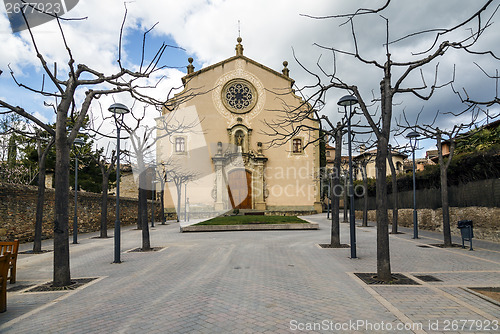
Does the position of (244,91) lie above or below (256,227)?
above

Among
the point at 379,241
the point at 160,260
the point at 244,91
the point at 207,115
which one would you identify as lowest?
the point at 160,260

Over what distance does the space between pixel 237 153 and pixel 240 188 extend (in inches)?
153

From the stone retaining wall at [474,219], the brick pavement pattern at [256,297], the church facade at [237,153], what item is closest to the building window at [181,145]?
the church facade at [237,153]

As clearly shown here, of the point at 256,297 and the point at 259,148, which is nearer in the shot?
the point at 256,297

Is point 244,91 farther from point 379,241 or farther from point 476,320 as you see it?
point 476,320

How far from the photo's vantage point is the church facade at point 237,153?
37.7 meters

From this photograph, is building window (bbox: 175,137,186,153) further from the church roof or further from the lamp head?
the lamp head

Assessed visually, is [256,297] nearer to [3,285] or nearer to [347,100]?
[3,285]

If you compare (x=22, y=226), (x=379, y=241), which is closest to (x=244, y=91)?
(x=22, y=226)

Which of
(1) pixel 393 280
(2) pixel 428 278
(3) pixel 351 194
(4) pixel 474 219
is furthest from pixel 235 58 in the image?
(1) pixel 393 280

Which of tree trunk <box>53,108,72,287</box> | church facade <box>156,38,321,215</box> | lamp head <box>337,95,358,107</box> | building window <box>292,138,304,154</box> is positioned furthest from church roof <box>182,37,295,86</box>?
tree trunk <box>53,108,72,287</box>

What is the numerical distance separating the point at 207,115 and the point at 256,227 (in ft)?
70.0

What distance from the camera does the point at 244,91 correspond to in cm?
A: 4072

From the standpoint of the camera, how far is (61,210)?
7.42 meters
